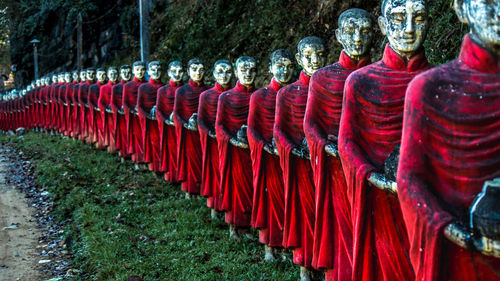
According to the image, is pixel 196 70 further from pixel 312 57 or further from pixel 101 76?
pixel 101 76

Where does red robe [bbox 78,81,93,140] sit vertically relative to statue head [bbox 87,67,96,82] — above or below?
below

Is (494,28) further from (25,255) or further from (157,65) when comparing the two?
(157,65)

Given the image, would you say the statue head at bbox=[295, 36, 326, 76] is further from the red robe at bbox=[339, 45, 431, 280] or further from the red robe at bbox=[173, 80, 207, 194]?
the red robe at bbox=[173, 80, 207, 194]

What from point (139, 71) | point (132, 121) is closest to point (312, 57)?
point (139, 71)

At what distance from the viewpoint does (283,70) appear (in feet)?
21.5

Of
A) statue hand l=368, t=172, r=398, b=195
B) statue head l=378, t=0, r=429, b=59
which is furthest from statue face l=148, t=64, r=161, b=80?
statue hand l=368, t=172, r=398, b=195

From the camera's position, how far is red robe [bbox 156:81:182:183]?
10672mm

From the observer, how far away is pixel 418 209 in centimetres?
307

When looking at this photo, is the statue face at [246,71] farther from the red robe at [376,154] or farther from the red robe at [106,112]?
the red robe at [106,112]

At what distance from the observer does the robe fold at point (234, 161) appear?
301 inches

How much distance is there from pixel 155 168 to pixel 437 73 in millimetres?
9253

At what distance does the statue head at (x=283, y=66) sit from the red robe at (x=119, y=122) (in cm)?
763

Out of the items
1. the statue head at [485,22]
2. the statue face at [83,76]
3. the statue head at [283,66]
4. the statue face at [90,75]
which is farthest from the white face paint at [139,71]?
the statue head at [485,22]

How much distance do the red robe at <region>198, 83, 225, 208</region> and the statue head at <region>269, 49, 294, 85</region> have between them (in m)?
2.16
